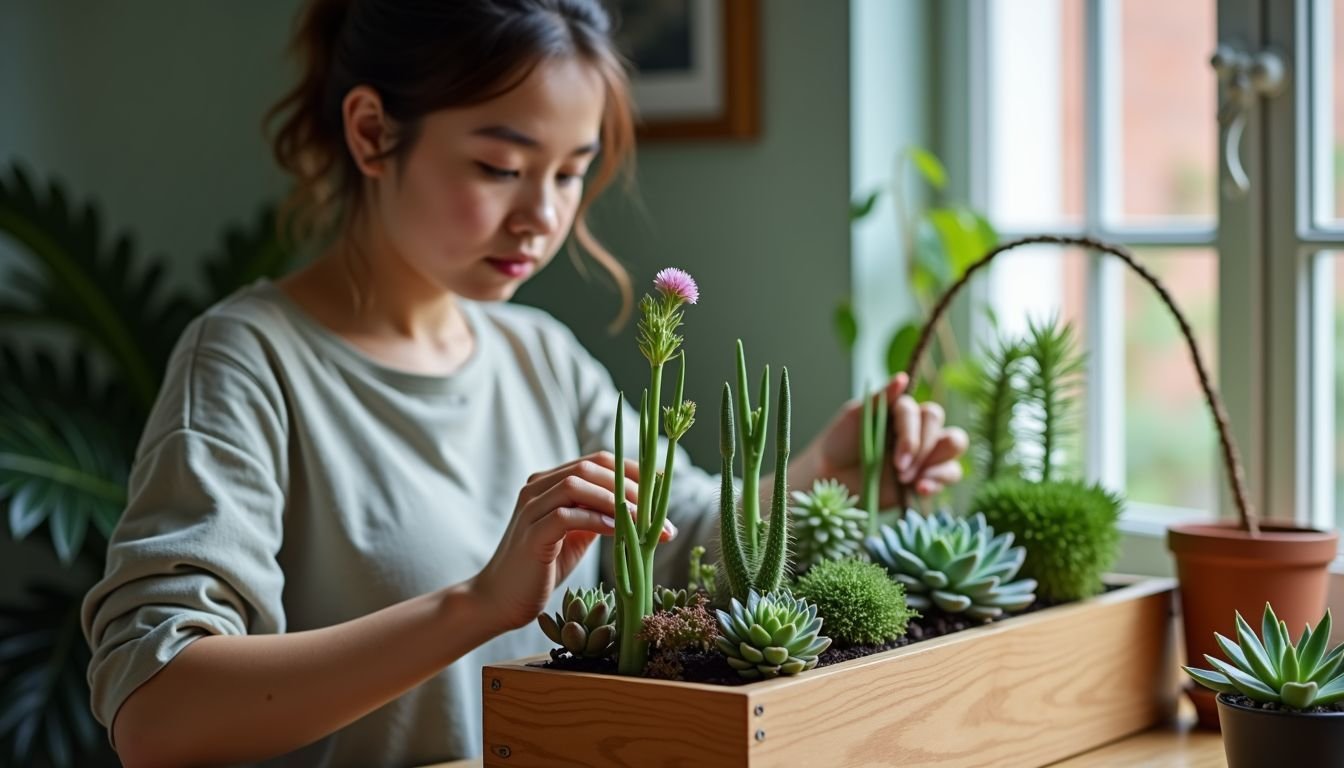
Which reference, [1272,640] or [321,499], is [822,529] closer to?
[1272,640]

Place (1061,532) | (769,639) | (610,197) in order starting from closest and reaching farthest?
(769,639), (1061,532), (610,197)

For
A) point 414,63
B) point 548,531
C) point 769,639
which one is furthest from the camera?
point 414,63

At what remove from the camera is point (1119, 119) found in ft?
6.39

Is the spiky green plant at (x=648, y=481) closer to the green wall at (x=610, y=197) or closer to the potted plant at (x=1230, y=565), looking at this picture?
the potted plant at (x=1230, y=565)

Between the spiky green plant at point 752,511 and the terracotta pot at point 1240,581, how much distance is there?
18.5 inches

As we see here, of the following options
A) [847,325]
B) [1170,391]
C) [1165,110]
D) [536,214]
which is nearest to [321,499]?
[536,214]

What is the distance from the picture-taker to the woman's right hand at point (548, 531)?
1080 mm

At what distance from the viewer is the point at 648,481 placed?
41.1 inches

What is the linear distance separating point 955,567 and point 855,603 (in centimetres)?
14

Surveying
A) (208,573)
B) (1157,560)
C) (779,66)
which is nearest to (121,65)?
(779,66)

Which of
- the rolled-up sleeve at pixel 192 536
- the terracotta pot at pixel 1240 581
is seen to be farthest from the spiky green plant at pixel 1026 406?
the rolled-up sleeve at pixel 192 536

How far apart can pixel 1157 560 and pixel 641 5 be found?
41.6 inches

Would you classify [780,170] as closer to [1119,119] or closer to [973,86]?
[973,86]

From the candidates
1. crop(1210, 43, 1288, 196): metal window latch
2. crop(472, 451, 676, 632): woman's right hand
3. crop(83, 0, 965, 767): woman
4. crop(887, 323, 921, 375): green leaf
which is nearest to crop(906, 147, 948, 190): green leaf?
crop(887, 323, 921, 375): green leaf
